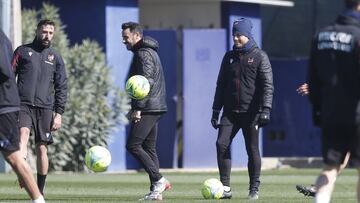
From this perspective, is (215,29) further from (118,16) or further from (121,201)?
(121,201)

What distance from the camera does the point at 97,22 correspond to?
25.1 meters

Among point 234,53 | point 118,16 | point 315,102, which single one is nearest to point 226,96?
point 234,53

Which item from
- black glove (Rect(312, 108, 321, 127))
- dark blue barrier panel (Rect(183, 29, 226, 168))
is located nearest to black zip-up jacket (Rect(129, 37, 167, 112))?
black glove (Rect(312, 108, 321, 127))

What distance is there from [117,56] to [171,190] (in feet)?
24.2

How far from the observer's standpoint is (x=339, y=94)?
11.7m

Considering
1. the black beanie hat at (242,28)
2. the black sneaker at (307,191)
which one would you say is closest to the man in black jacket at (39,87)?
the black beanie hat at (242,28)

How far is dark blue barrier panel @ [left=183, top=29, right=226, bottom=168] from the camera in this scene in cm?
2559

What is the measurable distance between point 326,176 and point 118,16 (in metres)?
13.8

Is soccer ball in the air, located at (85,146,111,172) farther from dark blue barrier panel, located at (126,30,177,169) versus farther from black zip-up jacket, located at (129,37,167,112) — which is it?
dark blue barrier panel, located at (126,30,177,169)

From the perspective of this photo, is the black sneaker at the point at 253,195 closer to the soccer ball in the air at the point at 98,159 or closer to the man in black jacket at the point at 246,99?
the man in black jacket at the point at 246,99

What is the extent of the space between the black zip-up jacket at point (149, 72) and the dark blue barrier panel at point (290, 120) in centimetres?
1308

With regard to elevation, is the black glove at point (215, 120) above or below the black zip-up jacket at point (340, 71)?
below

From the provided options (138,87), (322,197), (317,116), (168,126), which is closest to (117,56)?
(168,126)

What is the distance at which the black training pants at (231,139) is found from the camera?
16.1m
